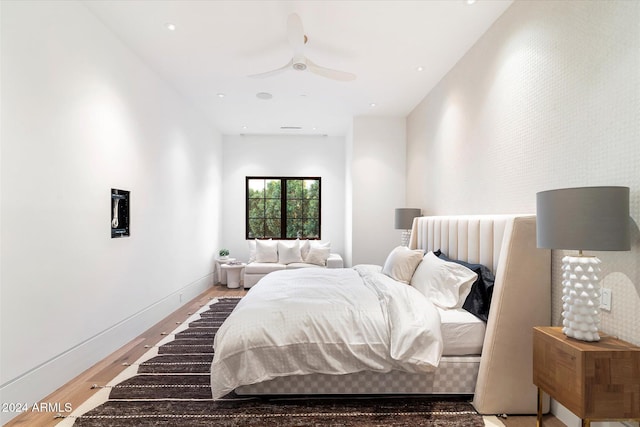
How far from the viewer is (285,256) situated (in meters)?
6.06

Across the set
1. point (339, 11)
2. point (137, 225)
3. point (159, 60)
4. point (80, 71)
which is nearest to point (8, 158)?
point (80, 71)

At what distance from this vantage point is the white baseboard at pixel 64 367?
1999 mm

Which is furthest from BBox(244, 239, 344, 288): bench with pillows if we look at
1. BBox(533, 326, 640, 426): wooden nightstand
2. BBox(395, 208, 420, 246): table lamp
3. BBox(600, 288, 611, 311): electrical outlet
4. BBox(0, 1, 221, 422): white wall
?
BBox(533, 326, 640, 426): wooden nightstand

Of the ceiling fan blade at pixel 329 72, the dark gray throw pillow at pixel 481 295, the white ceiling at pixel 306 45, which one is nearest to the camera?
the dark gray throw pillow at pixel 481 295

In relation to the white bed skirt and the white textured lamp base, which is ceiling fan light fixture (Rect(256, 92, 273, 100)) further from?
the white textured lamp base

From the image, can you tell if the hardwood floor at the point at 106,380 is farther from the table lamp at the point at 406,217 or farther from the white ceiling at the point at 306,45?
the white ceiling at the point at 306,45

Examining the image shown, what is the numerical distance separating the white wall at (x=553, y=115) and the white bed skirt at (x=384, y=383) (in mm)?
625

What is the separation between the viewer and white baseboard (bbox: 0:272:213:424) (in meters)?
2.00

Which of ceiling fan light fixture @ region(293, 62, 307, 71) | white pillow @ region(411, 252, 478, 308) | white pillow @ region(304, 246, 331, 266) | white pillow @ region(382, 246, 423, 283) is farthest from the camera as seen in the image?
white pillow @ region(304, 246, 331, 266)

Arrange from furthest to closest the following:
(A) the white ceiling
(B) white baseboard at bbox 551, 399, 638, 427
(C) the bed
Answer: (A) the white ceiling
(C) the bed
(B) white baseboard at bbox 551, 399, 638, 427

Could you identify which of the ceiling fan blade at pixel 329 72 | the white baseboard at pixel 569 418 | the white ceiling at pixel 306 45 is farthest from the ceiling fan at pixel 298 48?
the white baseboard at pixel 569 418

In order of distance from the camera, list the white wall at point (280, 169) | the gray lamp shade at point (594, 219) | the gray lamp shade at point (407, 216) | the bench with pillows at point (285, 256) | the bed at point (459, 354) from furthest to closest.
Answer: the white wall at point (280, 169)
the bench with pillows at point (285, 256)
the gray lamp shade at point (407, 216)
the bed at point (459, 354)
the gray lamp shade at point (594, 219)

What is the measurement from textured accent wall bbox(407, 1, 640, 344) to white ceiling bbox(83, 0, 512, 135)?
0.38 metres

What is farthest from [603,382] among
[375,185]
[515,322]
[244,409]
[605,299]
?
[375,185]
